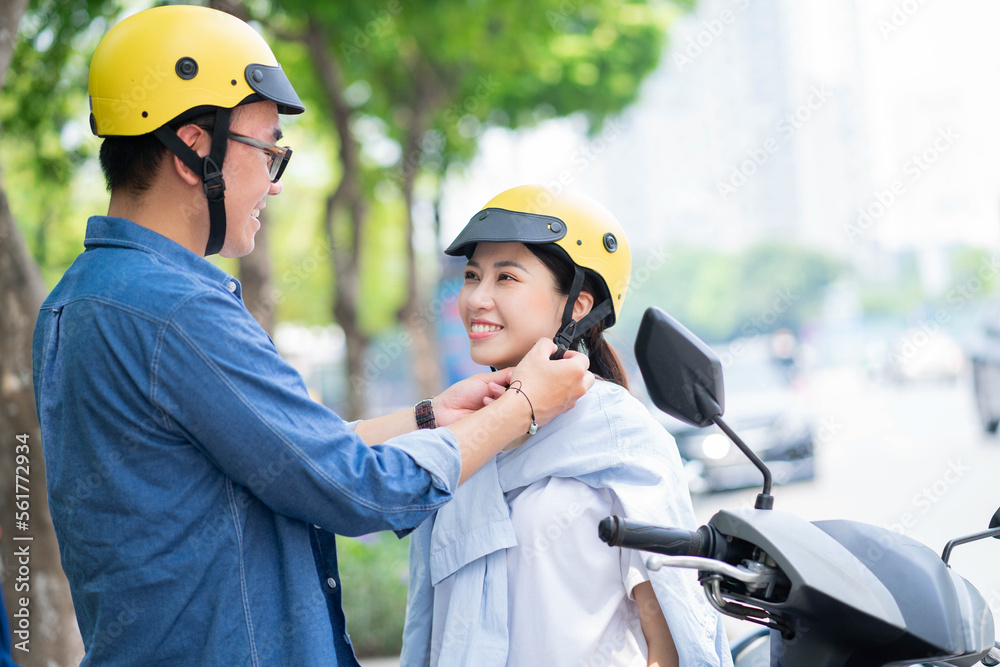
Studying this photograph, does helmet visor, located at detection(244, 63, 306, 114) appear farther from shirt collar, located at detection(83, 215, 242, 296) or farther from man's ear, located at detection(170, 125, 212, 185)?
shirt collar, located at detection(83, 215, 242, 296)

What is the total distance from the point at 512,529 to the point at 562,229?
0.84 meters

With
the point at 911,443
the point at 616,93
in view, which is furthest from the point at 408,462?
the point at 911,443

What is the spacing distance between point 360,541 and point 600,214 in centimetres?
631

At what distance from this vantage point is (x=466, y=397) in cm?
244

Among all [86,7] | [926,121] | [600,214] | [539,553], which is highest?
[926,121]

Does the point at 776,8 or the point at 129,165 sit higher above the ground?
the point at 776,8

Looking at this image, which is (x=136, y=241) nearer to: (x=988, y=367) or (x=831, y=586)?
(x=831, y=586)

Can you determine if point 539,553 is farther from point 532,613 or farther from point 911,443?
point 911,443

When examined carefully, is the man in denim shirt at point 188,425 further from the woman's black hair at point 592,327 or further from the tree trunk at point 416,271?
the tree trunk at point 416,271

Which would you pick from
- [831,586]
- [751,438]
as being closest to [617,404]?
[831,586]

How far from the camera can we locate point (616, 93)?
1226cm

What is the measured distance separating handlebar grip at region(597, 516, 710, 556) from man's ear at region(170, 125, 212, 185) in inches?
46.2

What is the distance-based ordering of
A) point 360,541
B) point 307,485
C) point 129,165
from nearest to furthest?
point 307,485
point 129,165
point 360,541

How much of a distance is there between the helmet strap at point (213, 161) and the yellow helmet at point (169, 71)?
3 cm
